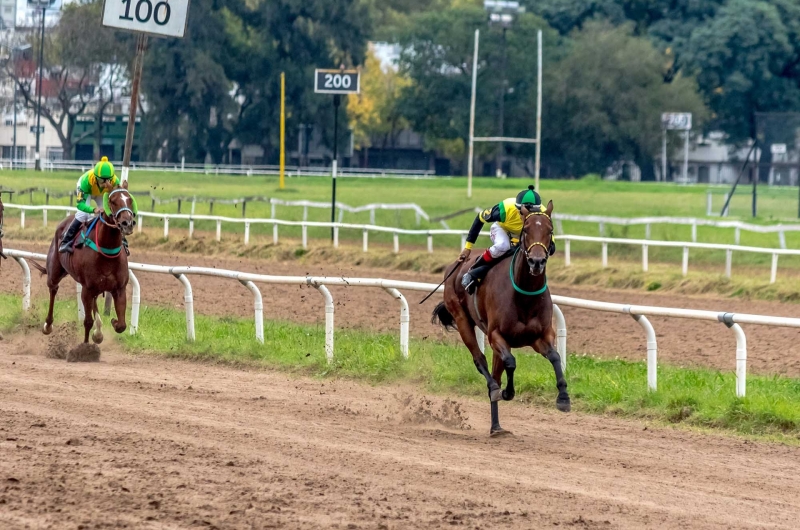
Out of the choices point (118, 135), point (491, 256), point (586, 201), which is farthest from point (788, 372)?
point (118, 135)

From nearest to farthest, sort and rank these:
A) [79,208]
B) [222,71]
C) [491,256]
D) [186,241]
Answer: [491,256] < [79,208] < [186,241] < [222,71]

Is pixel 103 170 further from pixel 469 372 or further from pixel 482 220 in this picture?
pixel 482 220

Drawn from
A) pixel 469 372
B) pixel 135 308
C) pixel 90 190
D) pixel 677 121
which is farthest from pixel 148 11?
pixel 677 121

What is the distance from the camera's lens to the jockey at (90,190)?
1053cm

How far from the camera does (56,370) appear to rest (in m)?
9.71

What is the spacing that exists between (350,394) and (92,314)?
342 cm

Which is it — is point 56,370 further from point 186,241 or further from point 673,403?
point 186,241

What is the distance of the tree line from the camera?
48344 millimetres

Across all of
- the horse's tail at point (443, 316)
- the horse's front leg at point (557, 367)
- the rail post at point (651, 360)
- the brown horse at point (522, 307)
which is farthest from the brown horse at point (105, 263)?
the rail post at point (651, 360)

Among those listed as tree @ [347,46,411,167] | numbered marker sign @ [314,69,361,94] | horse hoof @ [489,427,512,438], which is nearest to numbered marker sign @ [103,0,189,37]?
horse hoof @ [489,427,512,438]

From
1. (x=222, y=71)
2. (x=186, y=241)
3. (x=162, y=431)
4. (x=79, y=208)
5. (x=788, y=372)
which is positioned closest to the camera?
(x=162, y=431)

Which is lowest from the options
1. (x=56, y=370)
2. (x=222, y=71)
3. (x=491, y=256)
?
(x=56, y=370)

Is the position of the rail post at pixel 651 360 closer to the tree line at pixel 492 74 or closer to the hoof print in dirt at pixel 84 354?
the hoof print in dirt at pixel 84 354

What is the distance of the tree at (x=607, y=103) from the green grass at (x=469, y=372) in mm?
42330
